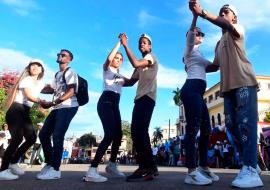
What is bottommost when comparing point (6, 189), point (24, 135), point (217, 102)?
point (6, 189)

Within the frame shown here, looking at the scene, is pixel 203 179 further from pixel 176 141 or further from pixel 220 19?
pixel 176 141

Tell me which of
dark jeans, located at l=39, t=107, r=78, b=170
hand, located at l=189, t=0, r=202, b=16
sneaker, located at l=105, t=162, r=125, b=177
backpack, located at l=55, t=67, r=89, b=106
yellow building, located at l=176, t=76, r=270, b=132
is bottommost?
sneaker, located at l=105, t=162, r=125, b=177

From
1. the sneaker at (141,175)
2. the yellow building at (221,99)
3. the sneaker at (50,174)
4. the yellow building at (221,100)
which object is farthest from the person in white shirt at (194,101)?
the yellow building at (221,99)

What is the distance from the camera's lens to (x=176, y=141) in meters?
24.7

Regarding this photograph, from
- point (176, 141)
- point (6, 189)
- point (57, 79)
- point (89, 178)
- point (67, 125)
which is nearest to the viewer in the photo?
point (6, 189)

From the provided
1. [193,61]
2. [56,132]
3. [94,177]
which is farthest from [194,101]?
[56,132]

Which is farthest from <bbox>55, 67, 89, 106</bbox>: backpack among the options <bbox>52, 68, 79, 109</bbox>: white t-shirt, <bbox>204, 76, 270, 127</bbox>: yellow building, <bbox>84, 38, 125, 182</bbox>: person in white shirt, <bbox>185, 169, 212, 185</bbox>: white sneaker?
<bbox>204, 76, 270, 127</bbox>: yellow building

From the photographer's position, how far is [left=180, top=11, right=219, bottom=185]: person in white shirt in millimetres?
4620

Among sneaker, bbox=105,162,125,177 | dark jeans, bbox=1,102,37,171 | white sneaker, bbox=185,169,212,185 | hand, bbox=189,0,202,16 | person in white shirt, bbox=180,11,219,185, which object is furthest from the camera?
sneaker, bbox=105,162,125,177

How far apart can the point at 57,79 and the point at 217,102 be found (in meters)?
57.8

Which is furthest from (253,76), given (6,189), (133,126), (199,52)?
(6,189)

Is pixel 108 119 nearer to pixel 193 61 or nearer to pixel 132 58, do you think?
pixel 132 58

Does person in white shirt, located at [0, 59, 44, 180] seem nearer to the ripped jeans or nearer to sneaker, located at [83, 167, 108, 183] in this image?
sneaker, located at [83, 167, 108, 183]

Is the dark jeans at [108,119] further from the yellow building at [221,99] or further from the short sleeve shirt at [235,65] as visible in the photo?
the yellow building at [221,99]
